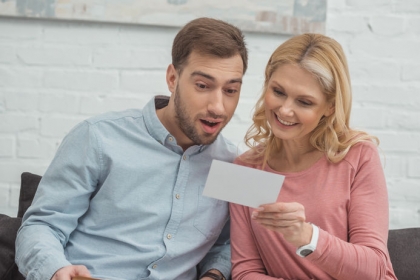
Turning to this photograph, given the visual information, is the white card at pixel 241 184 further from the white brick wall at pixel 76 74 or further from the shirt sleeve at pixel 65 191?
the white brick wall at pixel 76 74

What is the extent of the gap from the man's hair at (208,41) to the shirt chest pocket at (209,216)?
0.38 m

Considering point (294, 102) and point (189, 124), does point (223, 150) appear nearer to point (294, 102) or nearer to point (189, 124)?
point (189, 124)

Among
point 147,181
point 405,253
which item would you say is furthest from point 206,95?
point 405,253

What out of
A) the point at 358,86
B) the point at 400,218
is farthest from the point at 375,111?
the point at 400,218

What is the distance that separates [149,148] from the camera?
5.72 feet

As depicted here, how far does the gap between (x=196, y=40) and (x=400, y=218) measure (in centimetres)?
109

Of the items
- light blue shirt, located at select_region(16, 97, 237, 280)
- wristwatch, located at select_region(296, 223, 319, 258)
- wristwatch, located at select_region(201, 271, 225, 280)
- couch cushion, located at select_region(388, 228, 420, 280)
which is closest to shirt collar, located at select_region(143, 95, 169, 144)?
light blue shirt, located at select_region(16, 97, 237, 280)

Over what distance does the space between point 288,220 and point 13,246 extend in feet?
2.69

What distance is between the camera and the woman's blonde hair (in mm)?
1622

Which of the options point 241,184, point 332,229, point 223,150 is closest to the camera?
point 241,184

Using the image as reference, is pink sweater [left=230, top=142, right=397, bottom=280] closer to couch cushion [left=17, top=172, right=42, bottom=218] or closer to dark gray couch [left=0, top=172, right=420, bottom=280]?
dark gray couch [left=0, top=172, right=420, bottom=280]

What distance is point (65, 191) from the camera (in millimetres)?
1659

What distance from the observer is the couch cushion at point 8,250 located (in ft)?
5.69

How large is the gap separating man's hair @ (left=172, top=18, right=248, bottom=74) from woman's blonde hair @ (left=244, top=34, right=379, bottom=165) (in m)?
0.12
